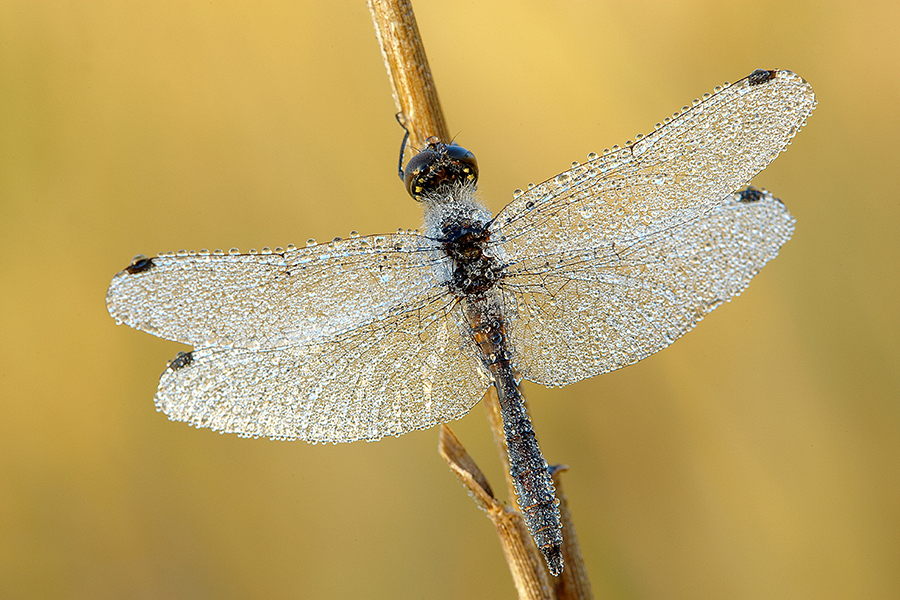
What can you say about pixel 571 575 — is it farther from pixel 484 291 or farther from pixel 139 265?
pixel 139 265

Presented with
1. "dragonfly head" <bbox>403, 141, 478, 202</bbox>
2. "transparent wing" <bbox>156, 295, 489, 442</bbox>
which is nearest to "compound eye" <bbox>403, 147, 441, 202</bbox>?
"dragonfly head" <bbox>403, 141, 478, 202</bbox>

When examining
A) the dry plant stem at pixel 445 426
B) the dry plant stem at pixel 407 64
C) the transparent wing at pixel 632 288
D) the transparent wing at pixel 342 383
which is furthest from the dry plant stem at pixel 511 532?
the dry plant stem at pixel 407 64

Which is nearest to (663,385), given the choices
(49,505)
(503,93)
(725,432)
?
(725,432)

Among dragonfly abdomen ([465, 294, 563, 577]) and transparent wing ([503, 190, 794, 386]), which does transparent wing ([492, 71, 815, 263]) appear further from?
dragonfly abdomen ([465, 294, 563, 577])

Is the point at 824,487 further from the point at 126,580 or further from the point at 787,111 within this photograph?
the point at 126,580

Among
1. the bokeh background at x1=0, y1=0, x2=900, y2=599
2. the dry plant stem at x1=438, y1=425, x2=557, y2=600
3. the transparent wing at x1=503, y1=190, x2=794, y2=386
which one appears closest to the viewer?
the dry plant stem at x1=438, y1=425, x2=557, y2=600

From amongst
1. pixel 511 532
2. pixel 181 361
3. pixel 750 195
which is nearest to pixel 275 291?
pixel 181 361

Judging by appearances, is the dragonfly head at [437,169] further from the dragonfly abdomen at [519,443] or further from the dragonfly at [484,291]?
the dragonfly abdomen at [519,443]
